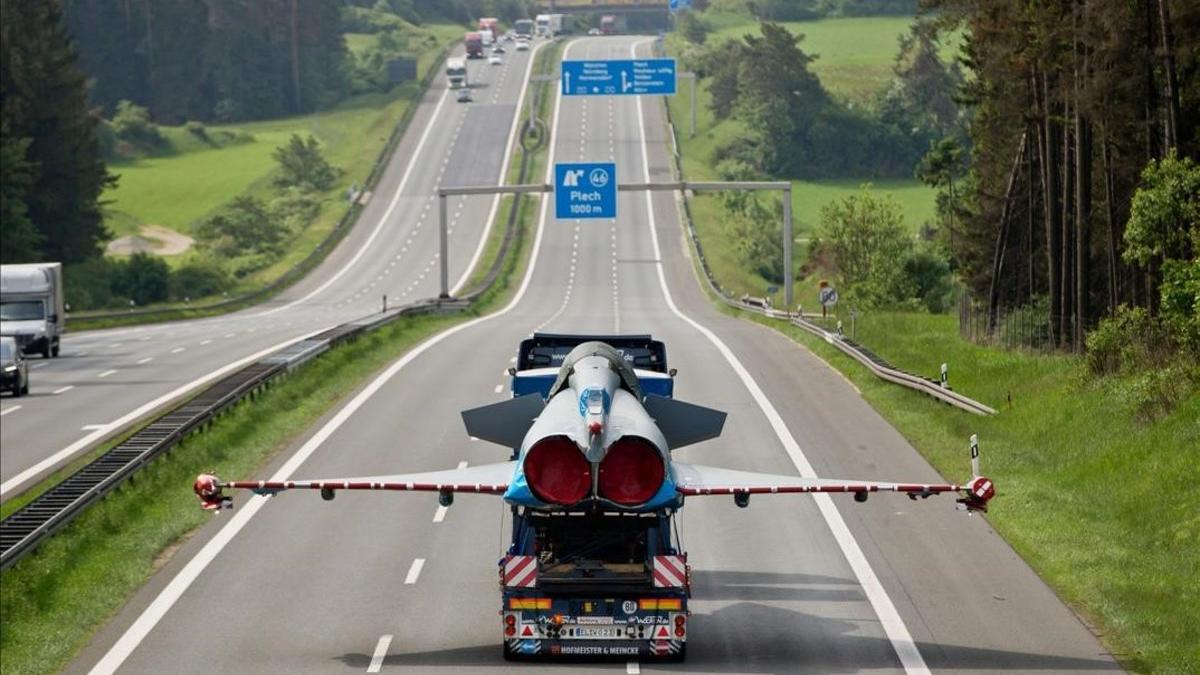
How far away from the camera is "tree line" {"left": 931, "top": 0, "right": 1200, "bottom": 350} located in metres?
44.5

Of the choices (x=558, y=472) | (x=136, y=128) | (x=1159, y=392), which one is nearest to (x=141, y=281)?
(x=136, y=128)

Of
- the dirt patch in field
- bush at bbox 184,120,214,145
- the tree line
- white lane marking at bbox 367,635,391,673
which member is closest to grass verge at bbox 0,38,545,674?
white lane marking at bbox 367,635,391,673

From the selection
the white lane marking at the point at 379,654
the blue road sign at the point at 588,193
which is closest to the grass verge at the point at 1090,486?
the white lane marking at the point at 379,654

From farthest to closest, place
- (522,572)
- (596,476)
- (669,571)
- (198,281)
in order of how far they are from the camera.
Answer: (198,281) < (522,572) < (669,571) < (596,476)

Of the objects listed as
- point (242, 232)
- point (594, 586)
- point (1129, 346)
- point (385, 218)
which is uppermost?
point (1129, 346)

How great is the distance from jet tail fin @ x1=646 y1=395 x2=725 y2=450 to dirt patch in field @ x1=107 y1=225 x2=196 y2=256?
113 meters

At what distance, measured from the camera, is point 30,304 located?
68.8 meters

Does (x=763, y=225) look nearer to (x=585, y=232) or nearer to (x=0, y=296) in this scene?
(x=585, y=232)

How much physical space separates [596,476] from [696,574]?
824 cm

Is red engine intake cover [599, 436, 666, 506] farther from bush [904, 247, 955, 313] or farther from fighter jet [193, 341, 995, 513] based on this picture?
bush [904, 247, 955, 313]

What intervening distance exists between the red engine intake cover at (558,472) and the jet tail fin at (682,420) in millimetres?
3314

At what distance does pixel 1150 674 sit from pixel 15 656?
12725mm

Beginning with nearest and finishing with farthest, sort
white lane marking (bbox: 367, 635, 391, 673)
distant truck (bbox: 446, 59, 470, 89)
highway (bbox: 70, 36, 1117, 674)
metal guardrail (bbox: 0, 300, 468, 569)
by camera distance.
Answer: white lane marking (bbox: 367, 635, 391, 673) < highway (bbox: 70, 36, 1117, 674) < metal guardrail (bbox: 0, 300, 468, 569) < distant truck (bbox: 446, 59, 470, 89)

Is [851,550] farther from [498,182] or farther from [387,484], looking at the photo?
[498,182]
